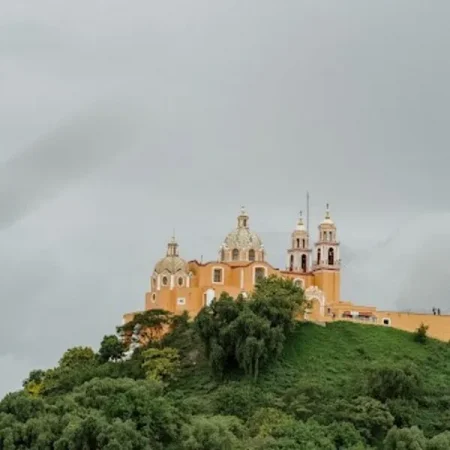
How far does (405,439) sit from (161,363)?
16193 mm

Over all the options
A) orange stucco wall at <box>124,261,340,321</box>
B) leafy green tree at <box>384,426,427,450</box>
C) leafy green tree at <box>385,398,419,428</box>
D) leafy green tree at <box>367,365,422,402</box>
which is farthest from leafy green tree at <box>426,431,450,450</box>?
orange stucco wall at <box>124,261,340,321</box>

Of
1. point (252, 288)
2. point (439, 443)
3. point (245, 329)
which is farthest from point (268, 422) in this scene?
point (252, 288)

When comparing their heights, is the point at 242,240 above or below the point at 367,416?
above

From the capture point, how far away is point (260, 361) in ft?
240

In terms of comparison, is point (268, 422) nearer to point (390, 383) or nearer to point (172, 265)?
point (390, 383)

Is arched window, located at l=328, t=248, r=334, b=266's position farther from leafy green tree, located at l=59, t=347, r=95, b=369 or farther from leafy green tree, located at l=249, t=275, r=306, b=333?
leafy green tree, located at l=59, t=347, r=95, b=369

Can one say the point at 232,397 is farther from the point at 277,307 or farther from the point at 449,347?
the point at 449,347

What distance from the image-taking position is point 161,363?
74.4m

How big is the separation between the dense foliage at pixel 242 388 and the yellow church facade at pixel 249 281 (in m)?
1.21

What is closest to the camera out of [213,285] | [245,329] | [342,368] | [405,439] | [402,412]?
[405,439]

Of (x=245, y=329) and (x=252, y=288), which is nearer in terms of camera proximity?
(x=245, y=329)

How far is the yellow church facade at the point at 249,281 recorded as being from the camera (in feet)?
261

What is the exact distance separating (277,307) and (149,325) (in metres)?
7.45

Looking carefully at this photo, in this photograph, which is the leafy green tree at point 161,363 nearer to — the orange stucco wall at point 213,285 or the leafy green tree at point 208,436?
the orange stucco wall at point 213,285
